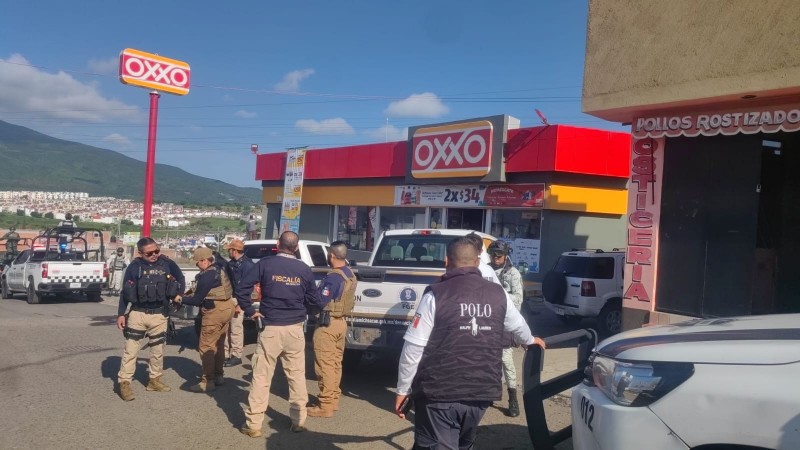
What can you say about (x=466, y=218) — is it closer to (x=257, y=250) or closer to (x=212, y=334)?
(x=257, y=250)

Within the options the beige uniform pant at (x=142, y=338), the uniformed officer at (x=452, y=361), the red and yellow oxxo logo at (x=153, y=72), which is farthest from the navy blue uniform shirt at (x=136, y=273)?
the red and yellow oxxo logo at (x=153, y=72)

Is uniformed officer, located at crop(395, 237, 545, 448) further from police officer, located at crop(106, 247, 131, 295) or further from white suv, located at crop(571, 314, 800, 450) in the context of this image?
police officer, located at crop(106, 247, 131, 295)

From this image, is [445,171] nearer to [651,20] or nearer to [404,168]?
[404,168]

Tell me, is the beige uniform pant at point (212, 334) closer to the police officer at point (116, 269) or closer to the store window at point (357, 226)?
the police officer at point (116, 269)

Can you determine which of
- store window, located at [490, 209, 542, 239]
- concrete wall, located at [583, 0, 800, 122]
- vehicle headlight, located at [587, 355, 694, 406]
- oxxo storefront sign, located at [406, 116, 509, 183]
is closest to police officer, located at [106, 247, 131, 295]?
oxxo storefront sign, located at [406, 116, 509, 183]

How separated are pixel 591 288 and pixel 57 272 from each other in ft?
47.3

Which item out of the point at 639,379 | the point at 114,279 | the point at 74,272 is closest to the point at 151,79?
the point at 74,272

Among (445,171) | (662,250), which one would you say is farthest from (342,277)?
(445,171)

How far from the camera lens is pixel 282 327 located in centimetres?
643

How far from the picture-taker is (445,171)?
20.1 meters

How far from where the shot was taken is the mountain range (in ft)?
373

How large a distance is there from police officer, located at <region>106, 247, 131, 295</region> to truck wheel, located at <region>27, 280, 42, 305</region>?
2391 mm

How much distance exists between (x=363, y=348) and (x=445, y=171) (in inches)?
507

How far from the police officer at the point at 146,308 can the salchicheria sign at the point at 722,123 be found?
23.5 ft
